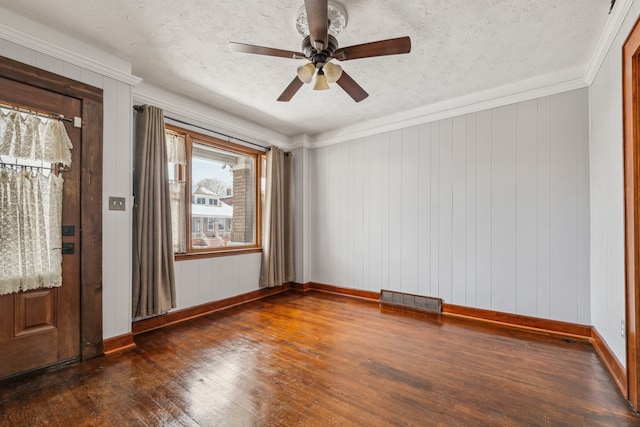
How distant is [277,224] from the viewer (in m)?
4.66

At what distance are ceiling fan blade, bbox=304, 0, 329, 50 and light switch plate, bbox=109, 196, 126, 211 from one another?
2.22 meters

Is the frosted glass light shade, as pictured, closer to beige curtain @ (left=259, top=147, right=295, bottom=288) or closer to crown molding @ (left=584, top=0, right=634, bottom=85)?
crown molding @ (left=584, top=0, right=634, bottom=85)

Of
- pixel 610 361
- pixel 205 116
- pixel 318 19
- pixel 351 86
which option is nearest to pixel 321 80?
pixel 351 86

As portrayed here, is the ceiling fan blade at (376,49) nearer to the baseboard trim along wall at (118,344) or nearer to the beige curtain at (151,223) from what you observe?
A: the beige curtain at (151,223)

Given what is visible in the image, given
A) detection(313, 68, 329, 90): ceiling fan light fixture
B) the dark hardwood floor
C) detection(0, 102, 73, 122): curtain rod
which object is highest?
detection(313, 68, 329, 90): ceiling fan light fixture

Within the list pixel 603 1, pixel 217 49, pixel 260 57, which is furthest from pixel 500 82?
pixel 217 49

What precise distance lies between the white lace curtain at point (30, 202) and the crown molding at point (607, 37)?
423 centimetres

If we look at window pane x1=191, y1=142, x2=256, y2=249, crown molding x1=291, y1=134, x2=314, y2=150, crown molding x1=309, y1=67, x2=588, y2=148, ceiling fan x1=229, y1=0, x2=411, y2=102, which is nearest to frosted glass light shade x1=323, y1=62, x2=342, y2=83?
ceiling fan x1=229, y1=0, x2=411, y2=102

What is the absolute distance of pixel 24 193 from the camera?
2.16m

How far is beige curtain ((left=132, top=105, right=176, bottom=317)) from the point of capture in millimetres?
2969

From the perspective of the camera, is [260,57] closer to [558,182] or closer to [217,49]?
[217,49]

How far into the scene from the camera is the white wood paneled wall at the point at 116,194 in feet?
8.45

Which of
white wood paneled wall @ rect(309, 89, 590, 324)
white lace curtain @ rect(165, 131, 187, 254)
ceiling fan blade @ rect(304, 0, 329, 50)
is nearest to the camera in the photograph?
ceiling fan blade @ rect(304, 0, 329, 50)

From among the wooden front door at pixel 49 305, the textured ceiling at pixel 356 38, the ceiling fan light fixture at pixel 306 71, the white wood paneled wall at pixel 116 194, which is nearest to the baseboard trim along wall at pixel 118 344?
the white wood paneled wall at pixel 116 194
